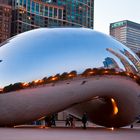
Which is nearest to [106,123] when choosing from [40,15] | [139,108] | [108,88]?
[139,108]

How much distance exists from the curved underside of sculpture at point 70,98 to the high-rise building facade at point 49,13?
144865mm

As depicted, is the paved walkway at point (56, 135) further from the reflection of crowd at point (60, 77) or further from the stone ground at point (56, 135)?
the reflection of crowd at point (60, 77)

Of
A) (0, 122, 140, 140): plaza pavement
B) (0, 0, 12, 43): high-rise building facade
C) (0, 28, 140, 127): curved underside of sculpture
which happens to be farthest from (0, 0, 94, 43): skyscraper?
(0, 122, 140, 140): plaza pavement

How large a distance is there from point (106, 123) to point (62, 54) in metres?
5.15

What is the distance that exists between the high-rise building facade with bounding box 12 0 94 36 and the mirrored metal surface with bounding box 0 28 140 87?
14529 centimetres

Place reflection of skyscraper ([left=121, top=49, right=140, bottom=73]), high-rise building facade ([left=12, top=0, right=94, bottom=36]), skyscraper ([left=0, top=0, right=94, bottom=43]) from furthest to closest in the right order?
high-rise building facade ([left=12, top=0, right=94, bottom=36]) < skyscraper ([left=0, top=0, right=94, bottom=43]) < reflection of skyscraper ([left=121, top=49, right=140, bottom=73])

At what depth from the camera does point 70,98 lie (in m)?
14.5

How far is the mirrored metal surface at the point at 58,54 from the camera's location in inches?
530

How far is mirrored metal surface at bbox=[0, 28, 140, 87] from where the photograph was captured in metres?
13.5

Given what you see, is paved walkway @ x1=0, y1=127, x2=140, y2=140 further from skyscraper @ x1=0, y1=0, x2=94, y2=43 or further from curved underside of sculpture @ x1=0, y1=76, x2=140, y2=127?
skyscraper @ x1=0, y1=0, x2=94, y2=43

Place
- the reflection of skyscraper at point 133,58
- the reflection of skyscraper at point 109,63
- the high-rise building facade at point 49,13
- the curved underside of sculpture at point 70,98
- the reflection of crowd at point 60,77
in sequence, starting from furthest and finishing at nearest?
the high-rise building facade at point 49,13 < the reflection of skyscraper at point 133,58 < the reflection of skyscraper at point 109,63 < the curved underside of sculpture at point 70,98 < the reflection of crowd at point 60,77

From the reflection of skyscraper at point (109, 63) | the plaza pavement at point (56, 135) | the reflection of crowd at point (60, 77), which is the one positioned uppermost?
the reflection of skyscraper at point (109, 63)

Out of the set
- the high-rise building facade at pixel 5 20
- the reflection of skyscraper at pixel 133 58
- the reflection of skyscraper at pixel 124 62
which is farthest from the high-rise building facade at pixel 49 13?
the reflection of skyscraper at pixel 124 62

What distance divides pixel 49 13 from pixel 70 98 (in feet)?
520
